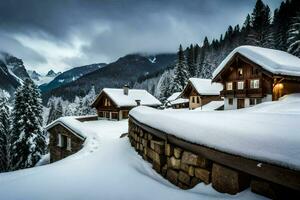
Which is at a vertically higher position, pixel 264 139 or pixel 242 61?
pixel 242 61

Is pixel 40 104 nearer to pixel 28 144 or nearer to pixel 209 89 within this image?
pixel 28 144

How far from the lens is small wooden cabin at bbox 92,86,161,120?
111 ft

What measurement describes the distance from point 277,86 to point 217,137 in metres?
21.0

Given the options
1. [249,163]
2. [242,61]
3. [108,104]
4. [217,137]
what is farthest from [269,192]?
[108,104]

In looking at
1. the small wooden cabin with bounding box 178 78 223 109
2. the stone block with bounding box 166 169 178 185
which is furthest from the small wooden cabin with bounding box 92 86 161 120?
the stone block with bounding box 166 169 178 185

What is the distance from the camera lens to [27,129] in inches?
1061

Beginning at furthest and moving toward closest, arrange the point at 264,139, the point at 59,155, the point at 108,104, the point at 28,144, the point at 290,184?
1. the point at 108,104
2. the point at 28,144
3. the point at 59,155
4. the point at 264,139
5. the point at 290,184

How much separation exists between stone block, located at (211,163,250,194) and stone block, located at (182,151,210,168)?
222 millimetres

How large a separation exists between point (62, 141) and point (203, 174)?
18.6m

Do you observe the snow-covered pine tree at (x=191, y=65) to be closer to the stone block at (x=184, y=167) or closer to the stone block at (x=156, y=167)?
the stone block at (x=156, y=167)

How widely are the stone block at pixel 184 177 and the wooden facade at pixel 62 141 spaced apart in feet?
42.3

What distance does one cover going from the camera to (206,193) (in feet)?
11.1

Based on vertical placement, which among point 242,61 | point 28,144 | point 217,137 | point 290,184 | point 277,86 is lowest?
point 28,144

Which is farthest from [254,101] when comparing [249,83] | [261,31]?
[261,31]
